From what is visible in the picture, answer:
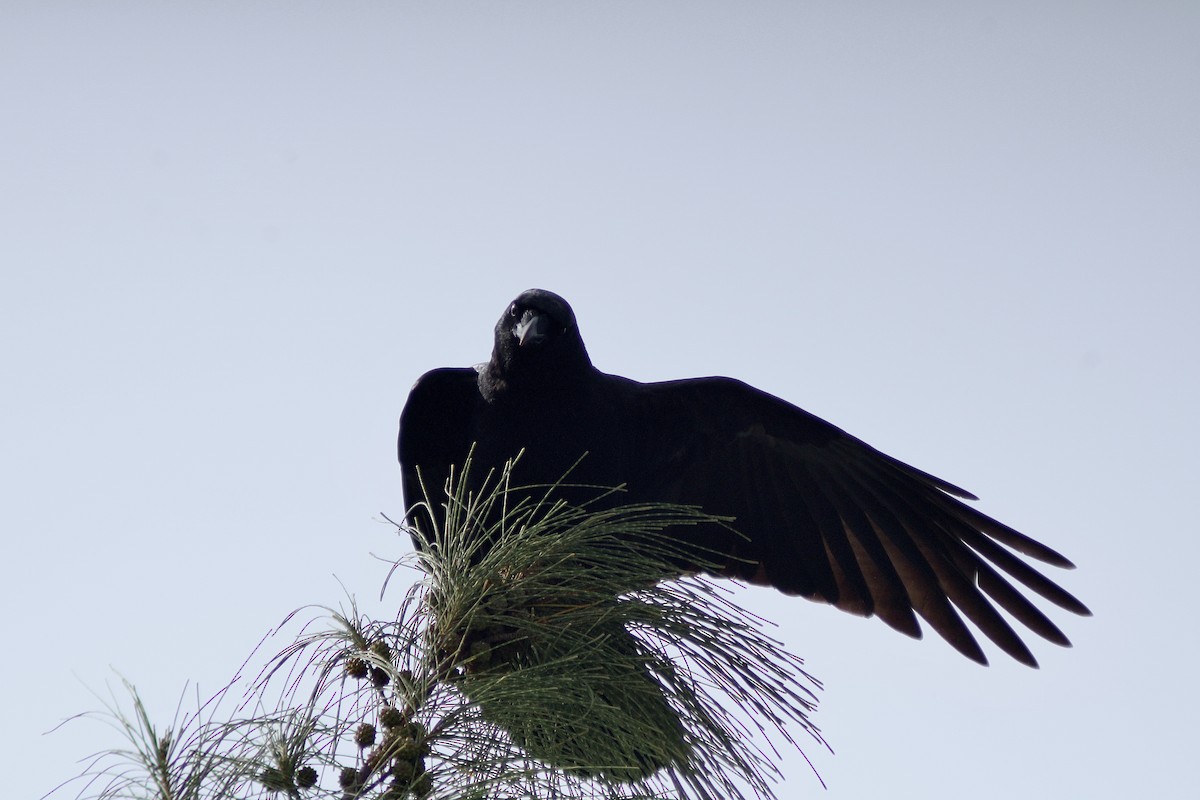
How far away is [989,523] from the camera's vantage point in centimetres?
492

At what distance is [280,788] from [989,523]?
356 centimetres

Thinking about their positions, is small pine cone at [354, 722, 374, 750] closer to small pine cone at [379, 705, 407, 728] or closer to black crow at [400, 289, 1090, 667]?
small pine cone at [379, 705, 407, 728]

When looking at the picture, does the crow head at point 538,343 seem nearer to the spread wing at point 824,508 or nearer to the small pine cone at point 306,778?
the spread wing at point 824,508

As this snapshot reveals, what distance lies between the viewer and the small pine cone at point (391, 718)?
7.48 feet

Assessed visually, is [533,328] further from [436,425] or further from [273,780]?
[273,780]

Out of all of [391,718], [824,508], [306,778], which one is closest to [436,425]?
[824,508]

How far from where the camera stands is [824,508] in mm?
5414

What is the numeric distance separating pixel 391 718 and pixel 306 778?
0.20 m

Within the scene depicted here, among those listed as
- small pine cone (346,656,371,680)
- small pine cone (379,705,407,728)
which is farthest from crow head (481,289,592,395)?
small pine cone (379,705,407,728)

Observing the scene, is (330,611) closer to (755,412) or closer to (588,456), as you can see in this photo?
(588,456)

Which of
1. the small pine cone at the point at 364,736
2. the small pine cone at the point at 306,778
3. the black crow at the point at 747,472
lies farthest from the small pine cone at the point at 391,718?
the black crow at the point at 747,472

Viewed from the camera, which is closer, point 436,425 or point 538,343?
point 538,343

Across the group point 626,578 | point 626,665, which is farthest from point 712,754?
point 626,578

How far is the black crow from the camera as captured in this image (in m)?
4.77
